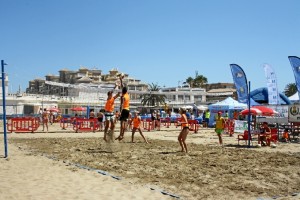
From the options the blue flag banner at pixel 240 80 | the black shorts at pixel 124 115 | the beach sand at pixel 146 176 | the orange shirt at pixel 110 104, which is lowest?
the beach sand at pixel 146 176

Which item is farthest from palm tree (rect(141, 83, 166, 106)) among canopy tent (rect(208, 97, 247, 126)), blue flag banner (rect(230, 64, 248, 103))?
blue flag banner (rect(230, 64, 248, 103))

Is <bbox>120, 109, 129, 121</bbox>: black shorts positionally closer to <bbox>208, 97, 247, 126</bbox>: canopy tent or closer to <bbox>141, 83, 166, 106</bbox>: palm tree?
<bbox>208, 97, 247, 126</bbox>: canopy tent

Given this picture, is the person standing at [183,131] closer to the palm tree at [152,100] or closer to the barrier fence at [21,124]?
the barrier fence at [21,124]

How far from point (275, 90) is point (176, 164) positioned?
1223 cm

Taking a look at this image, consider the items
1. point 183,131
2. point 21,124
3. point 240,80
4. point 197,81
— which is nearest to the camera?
point 183,131

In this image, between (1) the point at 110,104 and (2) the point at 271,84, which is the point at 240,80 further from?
(1) the point at 110,104

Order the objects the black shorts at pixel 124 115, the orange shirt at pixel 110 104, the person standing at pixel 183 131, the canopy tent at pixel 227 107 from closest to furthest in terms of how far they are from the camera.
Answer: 1. the black shorts at pixel 124 115
2. the person standing at pixel 183 131
3. the orange shirt at pixel 110 104
4. the canopy tent at pixel 227 107

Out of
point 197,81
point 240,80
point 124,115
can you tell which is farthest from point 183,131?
A: point 197,81

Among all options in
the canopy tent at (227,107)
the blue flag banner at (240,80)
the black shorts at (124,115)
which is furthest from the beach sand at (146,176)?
the canopy tent at (227,107)

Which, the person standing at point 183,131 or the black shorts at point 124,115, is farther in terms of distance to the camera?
the person standing at point 183,131

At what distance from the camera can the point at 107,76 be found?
108250mm

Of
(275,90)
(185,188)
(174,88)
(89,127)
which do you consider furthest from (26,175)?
(174,88)

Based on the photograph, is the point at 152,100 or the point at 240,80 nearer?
the point at 240,80

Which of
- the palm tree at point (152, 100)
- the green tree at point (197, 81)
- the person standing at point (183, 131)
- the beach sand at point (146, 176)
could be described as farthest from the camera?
the green tree at point (197, 81)
